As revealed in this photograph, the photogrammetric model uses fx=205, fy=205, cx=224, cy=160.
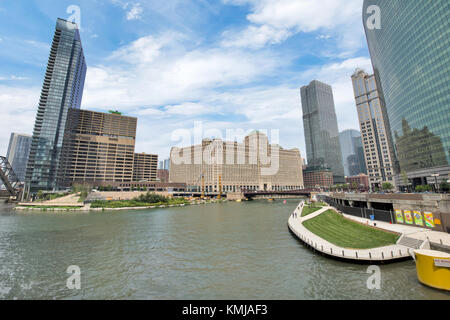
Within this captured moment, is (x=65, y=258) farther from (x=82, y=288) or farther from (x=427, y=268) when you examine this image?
(x=427, y=268)

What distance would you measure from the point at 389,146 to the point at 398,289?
19125 centimetres

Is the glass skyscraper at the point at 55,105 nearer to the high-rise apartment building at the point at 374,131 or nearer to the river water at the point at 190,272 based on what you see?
the river water at the point at 190,272

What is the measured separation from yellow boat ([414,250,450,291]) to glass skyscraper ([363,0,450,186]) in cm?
7956

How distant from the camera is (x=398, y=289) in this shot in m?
15.3

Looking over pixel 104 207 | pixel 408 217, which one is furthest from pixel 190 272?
pixel 104 207

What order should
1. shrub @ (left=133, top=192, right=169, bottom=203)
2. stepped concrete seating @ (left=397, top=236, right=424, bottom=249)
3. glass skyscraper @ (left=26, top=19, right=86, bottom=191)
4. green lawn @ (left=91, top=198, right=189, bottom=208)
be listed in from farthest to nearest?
1. glass skyscraper @ (left=26, top=19, right=86, bottom=191)
2. shrub @ (left=133, top=192, right=169, bottom=203)
3. green lawn @ (left=91, top=198, right=189, bottom=208)
4. stepped concrete seating @ (left=397, top=236, right=424, bottom=249)

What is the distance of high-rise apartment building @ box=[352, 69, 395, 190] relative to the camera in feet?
530

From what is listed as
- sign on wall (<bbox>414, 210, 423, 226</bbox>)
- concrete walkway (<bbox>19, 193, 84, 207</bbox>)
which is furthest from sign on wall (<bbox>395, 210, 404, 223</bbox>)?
concrete walkway (<bbox>19, 193, 84, 207</bbox>)

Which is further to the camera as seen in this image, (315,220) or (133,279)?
(315,220)

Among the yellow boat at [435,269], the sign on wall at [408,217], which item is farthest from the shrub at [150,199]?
the yellow boat at [435,269]

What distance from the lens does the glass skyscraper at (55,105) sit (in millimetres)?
136500

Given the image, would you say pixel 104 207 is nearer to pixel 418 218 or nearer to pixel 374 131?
pixel 418 218

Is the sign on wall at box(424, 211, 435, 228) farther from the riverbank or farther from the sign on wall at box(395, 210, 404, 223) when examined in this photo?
the riverbank
